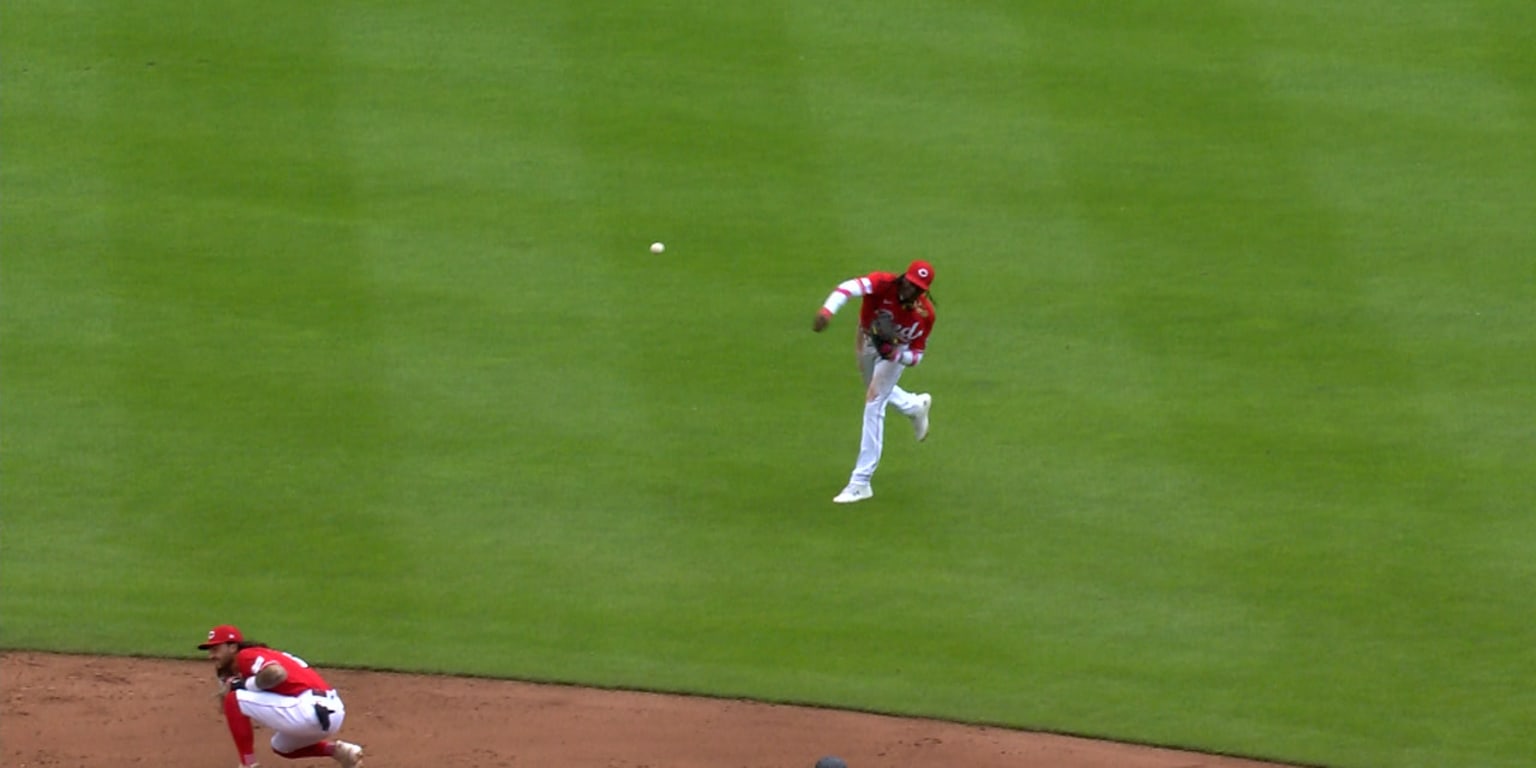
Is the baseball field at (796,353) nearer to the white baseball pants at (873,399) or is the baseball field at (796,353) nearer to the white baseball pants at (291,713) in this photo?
the white baseball pants at (873,399)

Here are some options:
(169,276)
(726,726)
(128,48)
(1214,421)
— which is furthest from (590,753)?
(128,48)

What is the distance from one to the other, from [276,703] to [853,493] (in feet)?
14.8

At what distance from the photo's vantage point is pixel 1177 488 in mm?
13328

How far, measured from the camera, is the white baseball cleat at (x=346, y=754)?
9.83 m

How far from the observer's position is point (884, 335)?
1282 centimetres

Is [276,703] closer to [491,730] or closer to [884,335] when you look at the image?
[491,730]

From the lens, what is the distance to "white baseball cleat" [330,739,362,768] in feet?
32.2

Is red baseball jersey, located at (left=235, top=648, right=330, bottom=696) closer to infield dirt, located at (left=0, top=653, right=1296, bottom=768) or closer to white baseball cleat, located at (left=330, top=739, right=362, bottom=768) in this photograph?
white baseball cleat, located at (left=330, top=739, right=362, bottom=768)

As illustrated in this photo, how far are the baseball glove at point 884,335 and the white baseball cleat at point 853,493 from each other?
34.7 inches

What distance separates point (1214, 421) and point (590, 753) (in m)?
5.58

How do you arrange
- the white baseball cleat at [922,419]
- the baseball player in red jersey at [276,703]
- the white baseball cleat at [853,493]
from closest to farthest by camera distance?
the baseball player in red jersey at [276,703]
the white baseball cleat at [853,493]
the white baseball cleat at [922,419]

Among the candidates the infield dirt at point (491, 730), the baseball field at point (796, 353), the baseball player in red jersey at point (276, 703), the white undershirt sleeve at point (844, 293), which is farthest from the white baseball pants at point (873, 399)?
the baseball player in red jersey at point (276, 703)

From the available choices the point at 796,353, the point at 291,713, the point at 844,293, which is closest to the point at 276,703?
the point at 291,713

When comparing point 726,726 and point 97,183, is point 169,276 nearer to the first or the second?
point 97,183
